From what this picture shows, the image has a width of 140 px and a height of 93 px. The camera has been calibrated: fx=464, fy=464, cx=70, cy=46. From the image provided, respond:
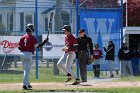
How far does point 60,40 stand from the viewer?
833 inches

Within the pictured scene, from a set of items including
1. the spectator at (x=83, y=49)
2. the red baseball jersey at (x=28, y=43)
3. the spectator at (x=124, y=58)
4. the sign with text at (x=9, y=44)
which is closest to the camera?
the red baseball jersey at (x=28, y=43)

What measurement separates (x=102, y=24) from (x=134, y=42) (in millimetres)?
7854

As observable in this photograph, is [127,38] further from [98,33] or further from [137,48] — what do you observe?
[98,33]

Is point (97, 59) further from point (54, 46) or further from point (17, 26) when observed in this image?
point (17, 26)

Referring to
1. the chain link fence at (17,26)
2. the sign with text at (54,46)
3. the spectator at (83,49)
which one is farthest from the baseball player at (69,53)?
the sign with text at (54,46)

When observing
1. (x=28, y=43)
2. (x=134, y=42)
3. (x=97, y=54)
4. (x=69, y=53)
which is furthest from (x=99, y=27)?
(x=28, y=43)

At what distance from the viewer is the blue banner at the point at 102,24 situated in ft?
73.2

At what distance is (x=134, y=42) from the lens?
2986 cm

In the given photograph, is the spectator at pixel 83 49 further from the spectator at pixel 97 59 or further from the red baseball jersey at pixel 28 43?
the spectator at pixel 97 59

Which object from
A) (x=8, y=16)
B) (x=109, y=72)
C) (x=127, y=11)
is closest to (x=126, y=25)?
(x=127, y=11)

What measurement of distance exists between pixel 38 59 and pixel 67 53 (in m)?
5.59

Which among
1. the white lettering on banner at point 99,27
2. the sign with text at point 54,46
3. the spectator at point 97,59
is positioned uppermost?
the white lettering on banner at point 99,27

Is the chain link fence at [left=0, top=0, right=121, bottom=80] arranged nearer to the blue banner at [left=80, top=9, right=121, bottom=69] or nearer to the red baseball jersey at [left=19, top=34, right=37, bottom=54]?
the blue banner at [left=80, top=9, right=121, bottom=69]

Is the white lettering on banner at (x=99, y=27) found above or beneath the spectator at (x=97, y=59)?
above
